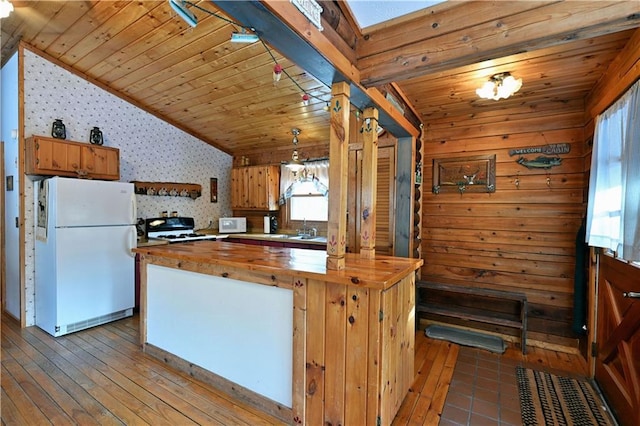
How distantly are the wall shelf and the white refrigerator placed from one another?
83cm

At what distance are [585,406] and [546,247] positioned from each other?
1432 millimetres

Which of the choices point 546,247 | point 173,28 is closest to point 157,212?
point 173,28

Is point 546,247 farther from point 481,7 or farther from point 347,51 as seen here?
point 347,51

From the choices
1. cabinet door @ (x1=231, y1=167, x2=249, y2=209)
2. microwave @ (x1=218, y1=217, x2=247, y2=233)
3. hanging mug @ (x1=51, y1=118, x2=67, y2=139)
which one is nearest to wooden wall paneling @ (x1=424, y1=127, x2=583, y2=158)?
cabinet door @ (x1=231, y1=167, x2=249, y2=209)

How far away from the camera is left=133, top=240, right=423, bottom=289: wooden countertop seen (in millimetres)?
1596

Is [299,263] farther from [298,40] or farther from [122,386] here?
[122,386]

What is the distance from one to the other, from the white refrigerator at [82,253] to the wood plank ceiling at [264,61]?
1.46 metres

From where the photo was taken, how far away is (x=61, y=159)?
324cm

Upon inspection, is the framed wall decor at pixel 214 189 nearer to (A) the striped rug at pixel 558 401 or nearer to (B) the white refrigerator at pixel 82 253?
(B) the white refrigerator at pixel 82 253

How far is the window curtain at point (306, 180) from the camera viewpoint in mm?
4504

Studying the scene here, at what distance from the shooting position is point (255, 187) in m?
4.97

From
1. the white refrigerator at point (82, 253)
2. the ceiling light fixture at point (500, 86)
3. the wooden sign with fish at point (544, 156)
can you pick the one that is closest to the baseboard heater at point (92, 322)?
the white refrigerator at point (82, 253)

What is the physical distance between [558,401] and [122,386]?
125 inches

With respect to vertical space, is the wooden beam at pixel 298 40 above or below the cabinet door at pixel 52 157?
above
